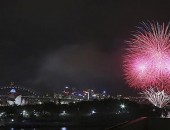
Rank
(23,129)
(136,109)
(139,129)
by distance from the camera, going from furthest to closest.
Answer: (136,109) → (23,129) → (139,129)

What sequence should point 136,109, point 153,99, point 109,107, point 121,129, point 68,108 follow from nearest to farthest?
point 121,129, point 153,99, point 136,109, point 109,107, point 68,108

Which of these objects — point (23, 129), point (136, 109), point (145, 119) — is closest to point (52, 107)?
point (136, 109)

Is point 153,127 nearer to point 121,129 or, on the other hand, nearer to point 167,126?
point 167,126

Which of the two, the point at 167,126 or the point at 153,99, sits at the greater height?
the point at 153,99

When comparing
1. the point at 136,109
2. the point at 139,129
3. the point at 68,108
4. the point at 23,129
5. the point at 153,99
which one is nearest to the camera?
the point at 139,129

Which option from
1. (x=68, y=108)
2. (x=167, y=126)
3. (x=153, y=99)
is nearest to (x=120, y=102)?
(x=68, y=108)

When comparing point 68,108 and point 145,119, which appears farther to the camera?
point 68,108

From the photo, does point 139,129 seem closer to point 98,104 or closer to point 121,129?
point 121,129

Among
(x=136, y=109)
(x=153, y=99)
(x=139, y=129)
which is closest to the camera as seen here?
(x=139, y=129)

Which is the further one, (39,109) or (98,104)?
(39,109)
